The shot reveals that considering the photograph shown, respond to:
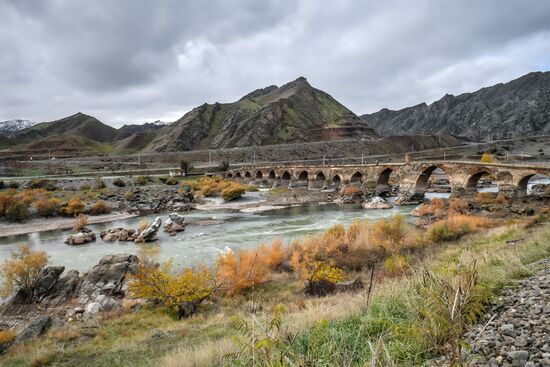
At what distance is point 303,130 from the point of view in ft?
486

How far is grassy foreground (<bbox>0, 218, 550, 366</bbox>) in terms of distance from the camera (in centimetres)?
363

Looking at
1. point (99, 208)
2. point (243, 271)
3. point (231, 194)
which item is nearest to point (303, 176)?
point (231, 194)

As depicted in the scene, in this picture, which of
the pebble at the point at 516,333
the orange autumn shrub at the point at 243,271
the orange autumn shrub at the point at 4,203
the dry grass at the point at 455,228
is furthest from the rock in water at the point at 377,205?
the orange autumn shrub at the point at 4,203

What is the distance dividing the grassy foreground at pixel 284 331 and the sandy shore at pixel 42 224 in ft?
74.0

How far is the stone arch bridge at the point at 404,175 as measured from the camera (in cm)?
3057

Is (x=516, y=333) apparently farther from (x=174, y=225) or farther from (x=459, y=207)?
(x=459, y=207)

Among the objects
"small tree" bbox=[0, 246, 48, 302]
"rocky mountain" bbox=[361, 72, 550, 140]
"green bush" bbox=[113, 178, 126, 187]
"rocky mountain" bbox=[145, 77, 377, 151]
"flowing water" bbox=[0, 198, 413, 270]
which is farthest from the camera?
"rocky mountain" bbox=[361, 72, 550, 140]

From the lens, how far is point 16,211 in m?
31.8

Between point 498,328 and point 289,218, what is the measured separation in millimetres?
28669

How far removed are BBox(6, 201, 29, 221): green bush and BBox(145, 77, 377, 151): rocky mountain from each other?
101 meters

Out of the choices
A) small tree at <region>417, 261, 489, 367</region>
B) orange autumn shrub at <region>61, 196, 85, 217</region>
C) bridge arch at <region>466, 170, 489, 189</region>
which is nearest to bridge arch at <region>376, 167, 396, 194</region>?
bridge arch at <region>466, 170, 489, 189</region>

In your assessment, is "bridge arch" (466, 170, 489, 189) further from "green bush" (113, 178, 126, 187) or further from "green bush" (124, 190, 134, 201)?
"green bush" (113, 178, 126, 187)

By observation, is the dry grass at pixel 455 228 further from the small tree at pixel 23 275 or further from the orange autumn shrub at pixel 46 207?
the orange autumn shrub at pixel 46 207

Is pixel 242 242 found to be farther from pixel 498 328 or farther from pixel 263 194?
pixel 263 194
